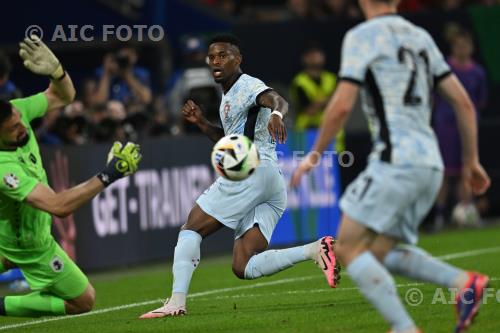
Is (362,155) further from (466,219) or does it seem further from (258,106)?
(258,106)

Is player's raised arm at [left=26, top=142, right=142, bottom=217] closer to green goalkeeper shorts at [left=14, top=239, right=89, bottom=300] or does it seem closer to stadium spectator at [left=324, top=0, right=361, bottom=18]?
green goalkeeper shorts at [left=14, top=239, right=89, bottom=300]

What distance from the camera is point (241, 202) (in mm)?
10344

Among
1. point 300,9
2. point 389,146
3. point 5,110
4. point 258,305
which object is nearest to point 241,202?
point 258,305

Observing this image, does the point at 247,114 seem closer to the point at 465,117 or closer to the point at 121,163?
the point at 121,163

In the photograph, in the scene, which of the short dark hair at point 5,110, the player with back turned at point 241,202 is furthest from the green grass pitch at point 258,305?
the short dark hair at point 5,110

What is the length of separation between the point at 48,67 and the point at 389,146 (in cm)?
298

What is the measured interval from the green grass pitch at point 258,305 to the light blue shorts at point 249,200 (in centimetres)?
76

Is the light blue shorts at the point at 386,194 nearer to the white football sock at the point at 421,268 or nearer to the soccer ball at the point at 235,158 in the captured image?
the white football sock at the point at 421,268

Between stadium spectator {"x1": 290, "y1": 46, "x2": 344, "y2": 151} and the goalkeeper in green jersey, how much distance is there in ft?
29.3

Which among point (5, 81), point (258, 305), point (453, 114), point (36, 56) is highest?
point (5, 81)

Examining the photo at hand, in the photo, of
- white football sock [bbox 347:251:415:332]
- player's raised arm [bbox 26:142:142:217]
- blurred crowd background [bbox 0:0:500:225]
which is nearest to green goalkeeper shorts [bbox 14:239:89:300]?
player's raised arm [bbox 26:142:142:217]

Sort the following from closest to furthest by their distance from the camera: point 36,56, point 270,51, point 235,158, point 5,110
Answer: point 5,110 → point 235,158 → point 36,56 → point 270,51

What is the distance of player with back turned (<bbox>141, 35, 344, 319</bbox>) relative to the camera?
1020 cm

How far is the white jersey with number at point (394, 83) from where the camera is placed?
7.38 meters
